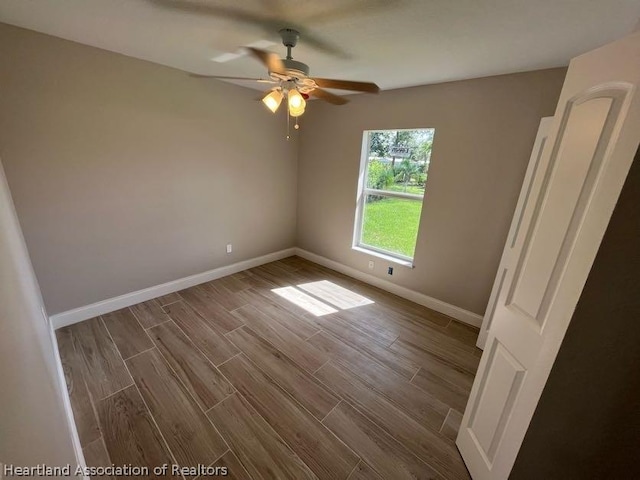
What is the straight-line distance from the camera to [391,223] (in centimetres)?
332

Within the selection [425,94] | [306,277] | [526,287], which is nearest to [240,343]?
[306,277]

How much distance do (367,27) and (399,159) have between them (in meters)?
1.72

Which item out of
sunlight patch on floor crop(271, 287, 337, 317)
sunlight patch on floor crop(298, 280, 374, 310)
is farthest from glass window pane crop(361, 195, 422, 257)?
sunlight patch on floor crop(271, 287, 337, 317)

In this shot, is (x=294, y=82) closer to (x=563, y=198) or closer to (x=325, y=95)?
(x=325, y=95)

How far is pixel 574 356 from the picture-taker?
2.86 feet

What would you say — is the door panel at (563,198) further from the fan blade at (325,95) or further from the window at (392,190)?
the window at (392,190)

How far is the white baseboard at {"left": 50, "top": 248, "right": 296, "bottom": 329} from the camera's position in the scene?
7.67 feet

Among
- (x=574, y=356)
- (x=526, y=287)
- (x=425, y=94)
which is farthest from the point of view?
(x=425, y=94)

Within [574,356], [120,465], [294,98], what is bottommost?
[120,465]

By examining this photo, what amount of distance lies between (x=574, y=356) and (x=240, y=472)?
1.63 m

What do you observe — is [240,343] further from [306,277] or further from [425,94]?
[425,94]

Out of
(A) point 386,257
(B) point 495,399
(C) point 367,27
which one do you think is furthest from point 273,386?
(C) point 367,27

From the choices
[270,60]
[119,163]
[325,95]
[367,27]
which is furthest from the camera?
[119,163]

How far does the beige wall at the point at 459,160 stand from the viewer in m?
2.19
